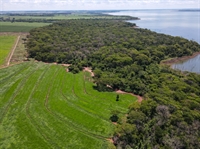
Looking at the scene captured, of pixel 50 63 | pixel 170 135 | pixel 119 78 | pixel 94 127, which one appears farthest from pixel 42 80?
pixel 170 135

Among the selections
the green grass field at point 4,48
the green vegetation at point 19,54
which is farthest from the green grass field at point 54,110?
the green grass field at point 4,48

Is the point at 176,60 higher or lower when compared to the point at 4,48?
lower

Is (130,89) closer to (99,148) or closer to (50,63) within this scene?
(99,148)

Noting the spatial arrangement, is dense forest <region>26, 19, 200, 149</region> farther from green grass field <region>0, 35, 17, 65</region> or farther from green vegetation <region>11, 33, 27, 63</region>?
green grass field <region>0, 35, 17, 65</region>

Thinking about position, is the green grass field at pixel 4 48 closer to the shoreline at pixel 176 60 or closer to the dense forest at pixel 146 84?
the dense forest at pixel 146 84

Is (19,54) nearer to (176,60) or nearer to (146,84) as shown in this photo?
(146,84)

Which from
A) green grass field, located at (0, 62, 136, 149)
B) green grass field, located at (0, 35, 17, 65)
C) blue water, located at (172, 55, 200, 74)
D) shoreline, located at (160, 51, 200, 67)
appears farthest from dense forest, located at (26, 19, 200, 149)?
green grass field, located at (0, 35, 17, 65)

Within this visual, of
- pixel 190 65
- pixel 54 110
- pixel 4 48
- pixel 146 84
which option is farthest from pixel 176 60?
pixel 4 48
